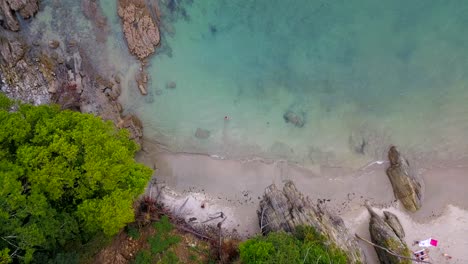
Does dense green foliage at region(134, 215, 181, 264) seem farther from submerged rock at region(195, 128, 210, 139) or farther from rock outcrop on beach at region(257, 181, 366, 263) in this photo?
submerged rock at region(195, 128, 210, 139)

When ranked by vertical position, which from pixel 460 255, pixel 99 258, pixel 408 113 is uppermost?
pixel 408 113

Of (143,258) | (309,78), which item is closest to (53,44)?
(143,258)

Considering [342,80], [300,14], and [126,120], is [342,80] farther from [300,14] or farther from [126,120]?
[126,120]

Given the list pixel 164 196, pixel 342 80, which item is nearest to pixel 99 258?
pixel 164 196

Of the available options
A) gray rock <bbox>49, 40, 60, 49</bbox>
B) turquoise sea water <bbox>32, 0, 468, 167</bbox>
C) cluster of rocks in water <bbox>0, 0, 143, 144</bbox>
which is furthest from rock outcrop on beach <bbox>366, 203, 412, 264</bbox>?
gray rock <bbox>49, 40, 60, 49</bbox>

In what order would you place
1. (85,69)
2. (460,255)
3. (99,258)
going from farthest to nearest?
(85,69), (460,255), (99,258)

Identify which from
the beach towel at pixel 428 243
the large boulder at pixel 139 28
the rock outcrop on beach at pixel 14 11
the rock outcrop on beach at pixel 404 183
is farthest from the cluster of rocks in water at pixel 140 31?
the beach towel at pixel 428 243

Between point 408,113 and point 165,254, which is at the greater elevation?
point 408,113
